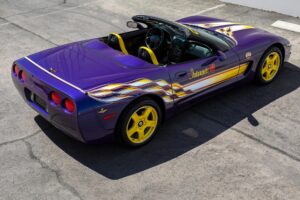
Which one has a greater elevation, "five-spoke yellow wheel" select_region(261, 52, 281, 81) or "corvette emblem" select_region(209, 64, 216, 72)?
"corvette emblem" select_region(209, 64, 216, 72)

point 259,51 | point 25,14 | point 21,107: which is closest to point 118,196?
point 21,107

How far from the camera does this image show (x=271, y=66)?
6.34 meters

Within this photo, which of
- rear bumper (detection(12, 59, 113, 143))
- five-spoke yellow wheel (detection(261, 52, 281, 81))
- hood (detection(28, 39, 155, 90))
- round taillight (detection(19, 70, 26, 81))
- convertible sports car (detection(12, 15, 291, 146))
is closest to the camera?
rear bumper (detection(12, 59, 113, 143))

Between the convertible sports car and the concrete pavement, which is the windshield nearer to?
the convertible sports car

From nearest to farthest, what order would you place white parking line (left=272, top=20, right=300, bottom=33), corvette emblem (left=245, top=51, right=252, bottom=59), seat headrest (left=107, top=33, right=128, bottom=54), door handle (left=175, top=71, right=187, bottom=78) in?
door handle (left=175, top=71, right=187, bottom=78), seat headrest (left=107, top=33, right=128, bottom=54), corvette emblem (left=245, top=51, right=252, bottom=59), white parking line (left=272, top=20, right=300, bottom=33)

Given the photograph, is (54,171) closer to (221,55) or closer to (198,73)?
(198,73)

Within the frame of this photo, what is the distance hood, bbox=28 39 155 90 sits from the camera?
449 cm

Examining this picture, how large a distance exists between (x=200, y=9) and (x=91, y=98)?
675cm

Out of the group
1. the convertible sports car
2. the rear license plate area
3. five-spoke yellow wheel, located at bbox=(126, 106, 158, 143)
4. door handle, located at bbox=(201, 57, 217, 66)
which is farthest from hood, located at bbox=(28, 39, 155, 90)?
door handle, located at bbox=(201, 57, 217, 66)

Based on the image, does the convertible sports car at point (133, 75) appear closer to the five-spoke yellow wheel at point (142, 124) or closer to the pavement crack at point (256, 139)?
the five-spoke yellow wheel at point (142, 124)

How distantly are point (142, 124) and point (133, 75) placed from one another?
2.01 ft

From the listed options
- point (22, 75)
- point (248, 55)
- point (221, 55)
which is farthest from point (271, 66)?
point (22, 75)

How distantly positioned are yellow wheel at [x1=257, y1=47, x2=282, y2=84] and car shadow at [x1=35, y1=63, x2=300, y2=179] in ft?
0.45

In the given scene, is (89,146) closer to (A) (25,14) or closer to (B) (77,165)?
(B) (77,165)
